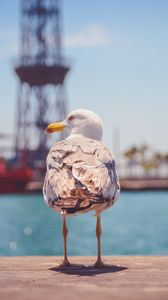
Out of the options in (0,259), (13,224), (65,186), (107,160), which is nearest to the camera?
(65,186)

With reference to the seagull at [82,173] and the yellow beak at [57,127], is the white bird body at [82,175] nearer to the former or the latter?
the seagull at [82,173]

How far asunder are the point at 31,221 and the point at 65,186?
124 ft

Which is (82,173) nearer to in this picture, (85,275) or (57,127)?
A: (85,275)

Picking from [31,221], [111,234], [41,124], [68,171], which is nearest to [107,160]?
[68,171]

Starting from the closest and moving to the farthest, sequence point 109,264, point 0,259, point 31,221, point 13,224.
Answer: point 109,264 → point 0,259 → point 13,224 → point 31,221

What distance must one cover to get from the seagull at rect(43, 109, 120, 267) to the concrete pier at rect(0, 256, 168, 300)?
36 cm

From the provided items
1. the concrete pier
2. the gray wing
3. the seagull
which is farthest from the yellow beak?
the concrete pier

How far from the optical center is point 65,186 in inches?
222

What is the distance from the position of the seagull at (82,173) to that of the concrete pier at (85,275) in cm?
36

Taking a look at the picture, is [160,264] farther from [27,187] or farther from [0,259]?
[27,187]

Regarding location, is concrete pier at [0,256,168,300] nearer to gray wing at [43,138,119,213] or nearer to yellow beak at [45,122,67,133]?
gray wing at [43,138,119,213]

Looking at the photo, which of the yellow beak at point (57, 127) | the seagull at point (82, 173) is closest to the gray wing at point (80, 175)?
the seagull at point (82, 173)

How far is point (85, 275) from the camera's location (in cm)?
557

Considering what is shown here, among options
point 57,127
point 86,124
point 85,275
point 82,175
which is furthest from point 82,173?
point 57,127
